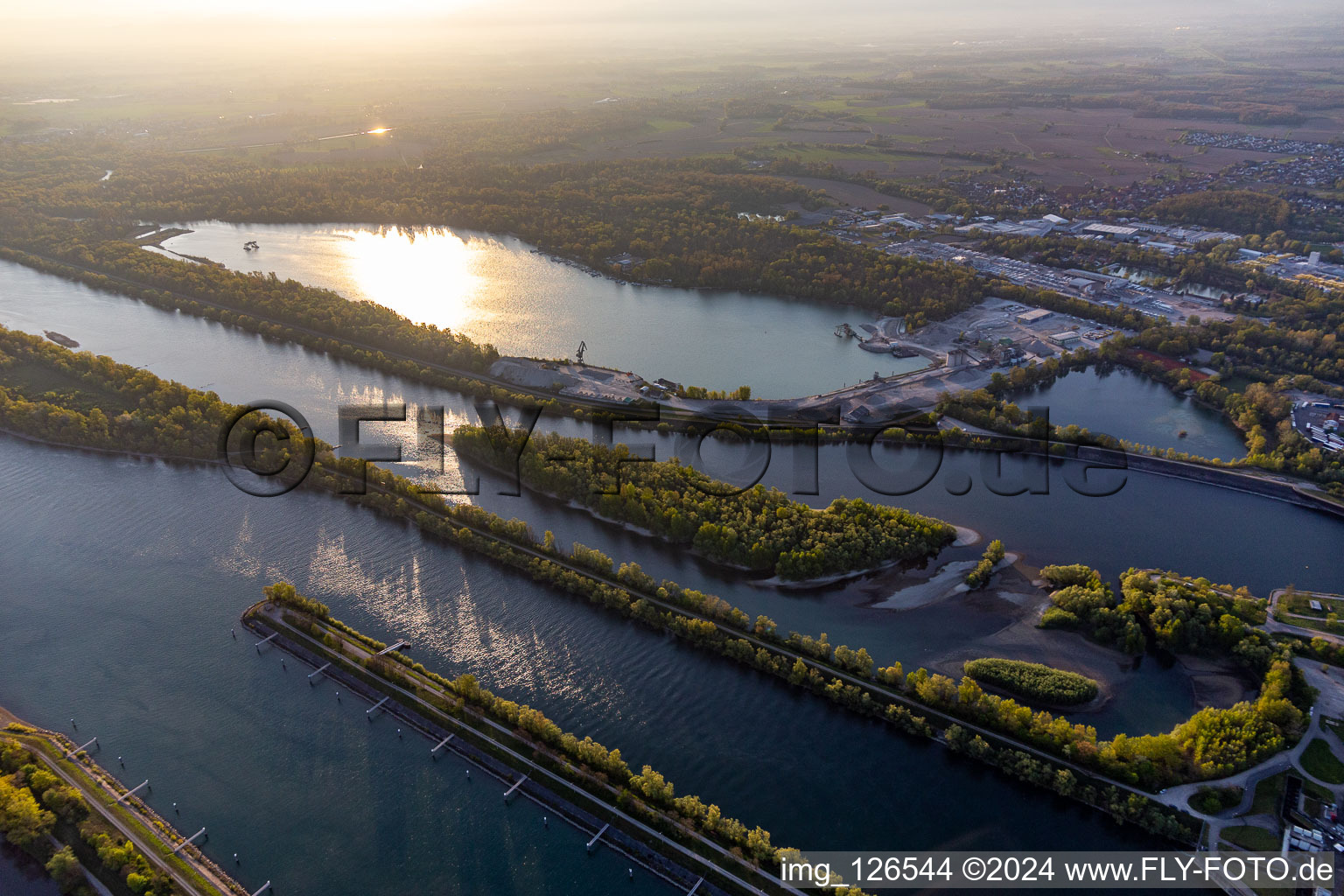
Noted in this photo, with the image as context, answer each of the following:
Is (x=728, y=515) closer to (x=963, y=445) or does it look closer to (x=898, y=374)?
(x=963, y=445)

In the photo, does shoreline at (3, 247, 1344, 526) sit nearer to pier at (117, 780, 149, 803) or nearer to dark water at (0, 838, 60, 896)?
pier at (117, 780, 149, 803)

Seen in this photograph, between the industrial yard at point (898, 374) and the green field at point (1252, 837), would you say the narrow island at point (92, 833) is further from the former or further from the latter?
the industrial yard at point (898, 374)

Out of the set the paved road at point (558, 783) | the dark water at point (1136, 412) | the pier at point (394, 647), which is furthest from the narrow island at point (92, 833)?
the dark water at point (1136, 412)

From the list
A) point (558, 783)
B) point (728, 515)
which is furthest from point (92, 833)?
point (728, 515)

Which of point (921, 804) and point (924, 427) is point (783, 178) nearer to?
point (924, 427)

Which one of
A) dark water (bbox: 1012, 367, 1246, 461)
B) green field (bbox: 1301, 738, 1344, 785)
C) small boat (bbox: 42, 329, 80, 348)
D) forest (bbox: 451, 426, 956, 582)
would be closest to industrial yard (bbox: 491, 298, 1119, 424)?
dark water (bbox: 1012, 367, 1246, 461)

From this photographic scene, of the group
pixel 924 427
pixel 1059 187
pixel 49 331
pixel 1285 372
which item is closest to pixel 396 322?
pixel 49 331
